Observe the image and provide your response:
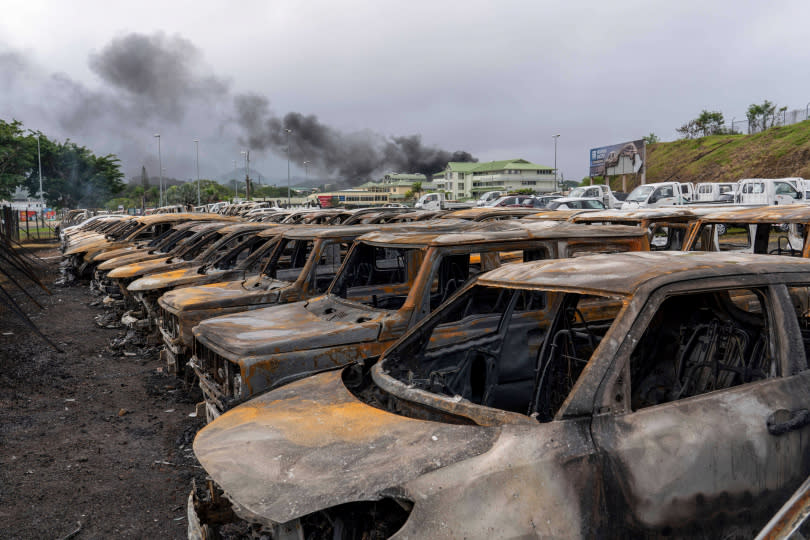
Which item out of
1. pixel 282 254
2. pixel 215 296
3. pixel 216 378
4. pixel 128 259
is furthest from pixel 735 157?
pixel 216 378

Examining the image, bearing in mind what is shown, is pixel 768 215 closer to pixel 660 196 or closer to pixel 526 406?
pixel 526 406

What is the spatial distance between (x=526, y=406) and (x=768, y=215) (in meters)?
3.57

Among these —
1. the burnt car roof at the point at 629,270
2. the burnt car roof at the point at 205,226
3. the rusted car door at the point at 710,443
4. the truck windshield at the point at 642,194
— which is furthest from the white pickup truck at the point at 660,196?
the rusted car door at the point at 710,443

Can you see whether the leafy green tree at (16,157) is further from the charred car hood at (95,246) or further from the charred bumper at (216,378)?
the charred bumper at (216,378)

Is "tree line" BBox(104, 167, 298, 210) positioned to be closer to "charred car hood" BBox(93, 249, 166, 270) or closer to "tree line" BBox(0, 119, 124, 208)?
"tree line" BBox(0, 119, 124, 208)

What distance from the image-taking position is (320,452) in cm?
260

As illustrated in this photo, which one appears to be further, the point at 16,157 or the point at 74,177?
the point at 74,177

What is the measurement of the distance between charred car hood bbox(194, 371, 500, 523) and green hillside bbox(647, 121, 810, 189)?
43004 millimetres

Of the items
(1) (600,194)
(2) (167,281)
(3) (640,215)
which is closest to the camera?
(3) (640,215)

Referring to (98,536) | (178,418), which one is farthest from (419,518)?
(178,418)

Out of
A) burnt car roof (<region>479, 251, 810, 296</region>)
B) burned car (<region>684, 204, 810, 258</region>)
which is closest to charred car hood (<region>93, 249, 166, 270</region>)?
burned car (<region>684, 204, 810, 258</region>)

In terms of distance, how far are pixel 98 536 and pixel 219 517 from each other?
5.06 feet

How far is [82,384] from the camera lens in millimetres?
7738

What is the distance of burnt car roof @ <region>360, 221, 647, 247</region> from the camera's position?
4.97 m
